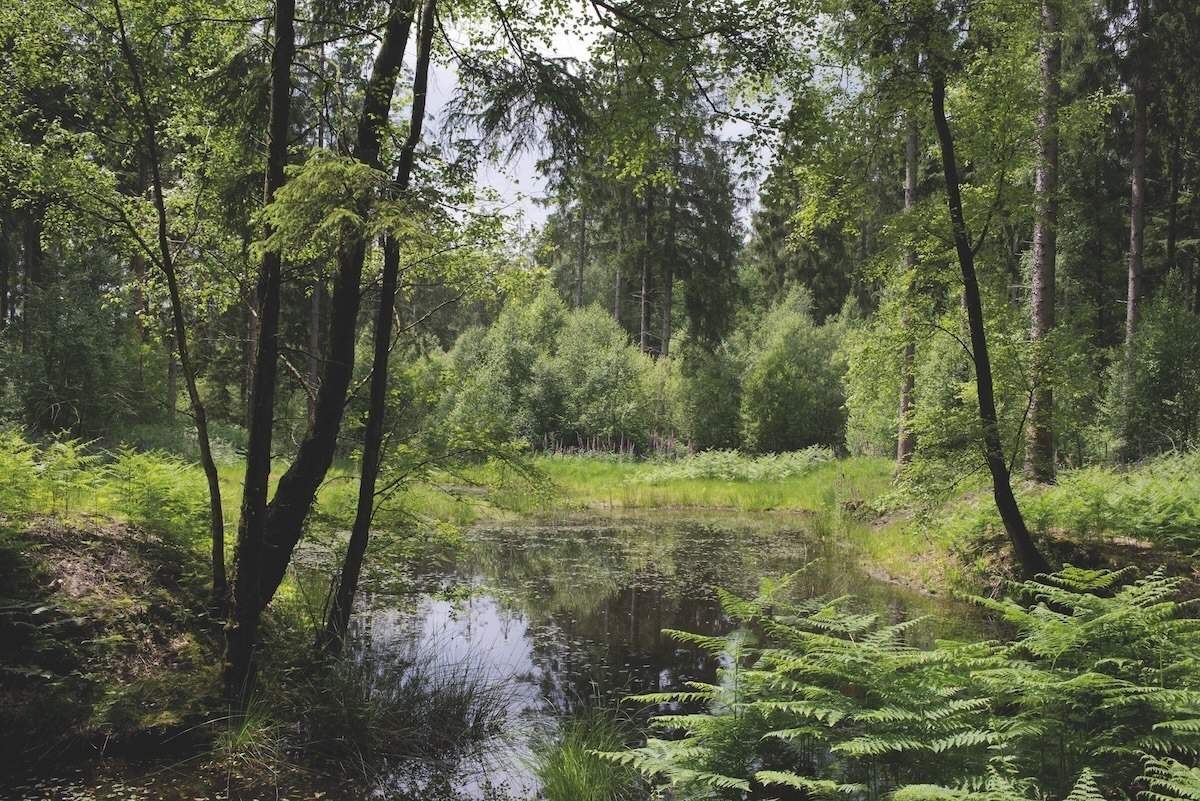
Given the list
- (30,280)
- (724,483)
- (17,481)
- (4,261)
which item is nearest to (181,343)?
(17,481)

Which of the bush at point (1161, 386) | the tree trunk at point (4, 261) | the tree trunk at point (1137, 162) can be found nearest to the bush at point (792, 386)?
the tree trunk at point (1137, 162)

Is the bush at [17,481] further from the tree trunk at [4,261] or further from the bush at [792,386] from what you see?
the bush at [792,386]

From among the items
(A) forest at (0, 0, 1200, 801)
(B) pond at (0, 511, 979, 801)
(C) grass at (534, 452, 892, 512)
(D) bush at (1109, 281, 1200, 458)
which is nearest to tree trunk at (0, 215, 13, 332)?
(A) forest at (0, 0, 1200, 801)

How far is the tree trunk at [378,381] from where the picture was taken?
5742mm

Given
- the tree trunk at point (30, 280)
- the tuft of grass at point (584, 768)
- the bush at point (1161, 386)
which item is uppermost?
the tree trunk at point (30, 280)

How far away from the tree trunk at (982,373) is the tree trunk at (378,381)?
4825 mm

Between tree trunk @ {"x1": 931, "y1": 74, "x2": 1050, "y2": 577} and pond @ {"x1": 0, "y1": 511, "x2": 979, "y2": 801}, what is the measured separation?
40.7 inches

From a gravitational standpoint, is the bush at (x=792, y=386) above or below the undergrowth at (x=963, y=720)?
above

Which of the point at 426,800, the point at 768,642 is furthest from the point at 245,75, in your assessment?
the point at 768,642

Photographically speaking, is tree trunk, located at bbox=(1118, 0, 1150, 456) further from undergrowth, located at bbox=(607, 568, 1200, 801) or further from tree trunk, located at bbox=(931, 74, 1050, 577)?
undergrowth, located at bbox=(607, 568, 1200, 801)

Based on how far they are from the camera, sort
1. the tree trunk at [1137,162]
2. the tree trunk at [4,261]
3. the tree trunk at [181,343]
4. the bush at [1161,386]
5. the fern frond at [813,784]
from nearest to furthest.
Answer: the fern frond at [813,784] < the tree trunk at [181,343] < the bush at [1161,386] < the tree trunk at [1137,162] < the tree trunk at [4,261]

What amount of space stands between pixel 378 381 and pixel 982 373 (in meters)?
5.76

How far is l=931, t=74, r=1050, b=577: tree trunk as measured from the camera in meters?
7.24

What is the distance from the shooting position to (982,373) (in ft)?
24.2
